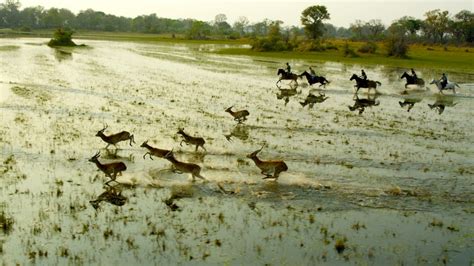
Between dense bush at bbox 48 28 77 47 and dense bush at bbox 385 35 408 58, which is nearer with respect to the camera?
dense bush at bbox 385 35 408 58

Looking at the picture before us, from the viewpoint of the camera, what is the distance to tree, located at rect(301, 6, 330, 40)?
9531 centimetres

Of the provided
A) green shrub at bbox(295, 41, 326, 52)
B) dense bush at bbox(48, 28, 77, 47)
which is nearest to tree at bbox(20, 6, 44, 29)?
dense bush at bbox(48, 28, 77, 47)

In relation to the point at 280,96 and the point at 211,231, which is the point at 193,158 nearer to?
the point at 211,231

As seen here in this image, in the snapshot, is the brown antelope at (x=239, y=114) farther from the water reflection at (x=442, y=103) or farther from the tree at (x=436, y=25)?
the tree at (x=436, y=25)

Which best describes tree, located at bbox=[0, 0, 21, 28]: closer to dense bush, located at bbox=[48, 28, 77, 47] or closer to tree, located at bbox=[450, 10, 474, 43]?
dense bush, located at bbox=[48, 28, 77, 47]

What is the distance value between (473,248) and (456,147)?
1002 cm

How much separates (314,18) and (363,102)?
68886mm

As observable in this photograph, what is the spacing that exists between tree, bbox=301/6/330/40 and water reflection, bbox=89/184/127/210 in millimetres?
86764

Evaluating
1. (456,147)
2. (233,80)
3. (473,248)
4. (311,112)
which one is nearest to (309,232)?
(473,248)

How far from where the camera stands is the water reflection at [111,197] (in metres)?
13.1

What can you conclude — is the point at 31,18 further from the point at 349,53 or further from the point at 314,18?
the point at 349,53

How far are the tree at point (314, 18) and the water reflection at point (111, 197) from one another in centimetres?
A: 8676

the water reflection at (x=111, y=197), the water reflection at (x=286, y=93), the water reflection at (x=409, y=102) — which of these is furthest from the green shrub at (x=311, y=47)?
the water reflection at (x=111, y=197)

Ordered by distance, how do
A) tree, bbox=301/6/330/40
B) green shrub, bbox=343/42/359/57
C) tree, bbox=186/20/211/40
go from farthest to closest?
tree, bbox=186/20/211/40
tree, bbox=301/6/330/40
green shrub, bbox=343/42/359/57
